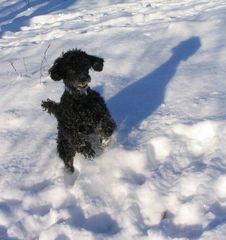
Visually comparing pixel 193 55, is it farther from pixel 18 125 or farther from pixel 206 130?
pixel 18 125

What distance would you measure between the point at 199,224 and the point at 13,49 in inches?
226

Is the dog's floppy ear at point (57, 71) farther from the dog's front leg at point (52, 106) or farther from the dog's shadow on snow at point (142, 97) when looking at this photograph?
the dog's shadow on snow at point (142, 97)

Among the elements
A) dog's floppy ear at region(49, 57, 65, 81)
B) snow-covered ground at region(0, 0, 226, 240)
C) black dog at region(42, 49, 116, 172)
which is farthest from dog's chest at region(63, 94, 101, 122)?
snow-covered ground at region(0, 0, 226, 240)

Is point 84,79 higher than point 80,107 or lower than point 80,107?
higher

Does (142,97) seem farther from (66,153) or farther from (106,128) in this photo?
(66,153)

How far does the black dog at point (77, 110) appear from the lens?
357 centimetres

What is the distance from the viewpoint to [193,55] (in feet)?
18.1

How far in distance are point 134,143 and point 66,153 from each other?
0.71m

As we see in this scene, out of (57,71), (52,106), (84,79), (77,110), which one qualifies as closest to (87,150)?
(77,110)

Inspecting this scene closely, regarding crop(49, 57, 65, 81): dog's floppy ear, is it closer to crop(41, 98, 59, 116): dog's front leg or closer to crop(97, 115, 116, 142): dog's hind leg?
crop(41, 98, 59, 116): dog's front leg

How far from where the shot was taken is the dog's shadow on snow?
439 centimetres

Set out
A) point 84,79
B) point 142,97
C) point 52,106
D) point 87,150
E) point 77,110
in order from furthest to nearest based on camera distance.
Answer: point 142,97, point 52,106, point 87,150, point 77,110, point 84,79

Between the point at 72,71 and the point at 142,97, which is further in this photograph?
the point at 142,97

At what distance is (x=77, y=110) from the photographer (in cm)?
368
